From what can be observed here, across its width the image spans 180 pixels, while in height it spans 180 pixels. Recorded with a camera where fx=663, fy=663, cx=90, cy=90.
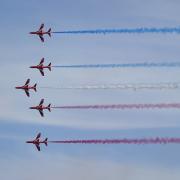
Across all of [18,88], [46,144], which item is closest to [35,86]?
[18,88]

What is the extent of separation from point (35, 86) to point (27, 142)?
63.1 feet

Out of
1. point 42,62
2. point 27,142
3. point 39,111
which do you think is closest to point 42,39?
point 42,62

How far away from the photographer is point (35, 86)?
622ft

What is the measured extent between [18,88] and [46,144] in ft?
60.4

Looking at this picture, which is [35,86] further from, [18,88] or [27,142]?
[27,142]

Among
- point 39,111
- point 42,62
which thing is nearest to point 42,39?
point 42,62

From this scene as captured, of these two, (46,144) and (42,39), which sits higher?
(42,39)

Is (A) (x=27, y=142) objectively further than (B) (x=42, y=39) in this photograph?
Yes

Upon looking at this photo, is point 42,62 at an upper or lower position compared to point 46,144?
upper

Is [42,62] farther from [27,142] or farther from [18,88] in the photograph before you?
[27,142]

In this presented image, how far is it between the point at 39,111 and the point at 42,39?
812 inches

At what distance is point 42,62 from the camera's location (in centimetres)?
19000

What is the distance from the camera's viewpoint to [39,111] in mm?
188750

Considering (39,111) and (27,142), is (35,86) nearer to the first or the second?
(39,111)
